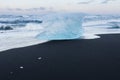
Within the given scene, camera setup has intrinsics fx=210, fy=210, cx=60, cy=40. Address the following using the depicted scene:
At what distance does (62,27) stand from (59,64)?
4916 mm

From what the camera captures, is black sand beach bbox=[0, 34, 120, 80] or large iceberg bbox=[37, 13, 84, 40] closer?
black sand beach bbox=[0, 34, 120, 80]

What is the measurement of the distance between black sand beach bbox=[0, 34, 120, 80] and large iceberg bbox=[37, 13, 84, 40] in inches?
93.4

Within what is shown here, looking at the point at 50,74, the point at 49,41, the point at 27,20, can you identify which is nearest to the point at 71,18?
the point at 49,41

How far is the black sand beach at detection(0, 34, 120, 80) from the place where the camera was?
5.22 meters

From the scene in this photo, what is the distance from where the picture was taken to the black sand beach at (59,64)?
522 centimetres

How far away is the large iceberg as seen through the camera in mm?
10914

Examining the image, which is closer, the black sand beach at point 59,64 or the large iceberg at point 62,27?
the black sand beach at point 59,64

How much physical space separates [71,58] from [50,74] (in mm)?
1810

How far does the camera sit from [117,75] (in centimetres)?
513

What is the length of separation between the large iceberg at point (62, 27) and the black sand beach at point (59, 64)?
93.4 inches

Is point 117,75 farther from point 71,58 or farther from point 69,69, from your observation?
point 71,58

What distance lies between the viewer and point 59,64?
631cm

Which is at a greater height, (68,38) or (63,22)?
(63,22)

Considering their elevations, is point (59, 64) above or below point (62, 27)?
below
